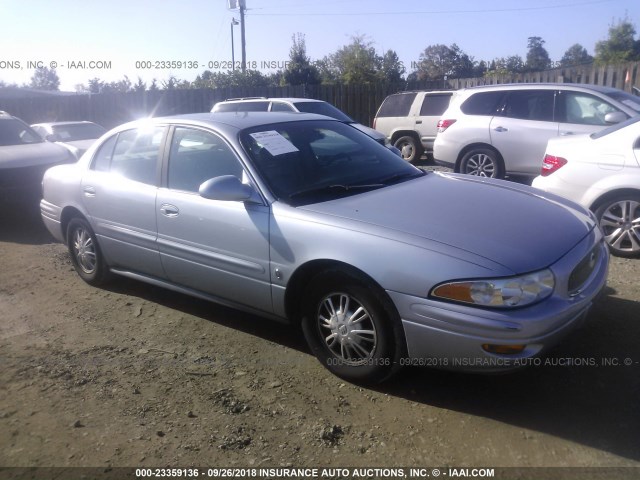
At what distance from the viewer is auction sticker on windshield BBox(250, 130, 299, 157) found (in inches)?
166

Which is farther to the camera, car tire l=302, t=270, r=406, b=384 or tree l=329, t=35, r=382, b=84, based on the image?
tree l=329, t=35, r=382, b=84

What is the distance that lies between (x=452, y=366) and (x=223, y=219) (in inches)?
71.7

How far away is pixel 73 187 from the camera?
215 inches

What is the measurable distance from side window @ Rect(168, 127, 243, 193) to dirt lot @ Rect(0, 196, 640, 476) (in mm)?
1156

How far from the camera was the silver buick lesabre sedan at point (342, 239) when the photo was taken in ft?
10.2

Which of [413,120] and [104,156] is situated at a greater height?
[104,156]

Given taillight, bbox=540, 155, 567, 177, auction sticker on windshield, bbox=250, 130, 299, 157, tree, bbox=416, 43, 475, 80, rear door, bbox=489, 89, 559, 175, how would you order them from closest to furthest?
auction sticker on windshield, bbox=250, 130, 299, 157 → taillight, bbox=540, 155, 567, 177 → rear door, bbox=489, 89, 559, 175 → tree, bbox=416, 43, 475, 80

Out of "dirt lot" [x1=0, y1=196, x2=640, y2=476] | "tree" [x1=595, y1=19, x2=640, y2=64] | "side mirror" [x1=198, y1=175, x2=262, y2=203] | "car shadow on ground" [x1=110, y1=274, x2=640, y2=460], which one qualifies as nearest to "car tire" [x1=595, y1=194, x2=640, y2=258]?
"dirt lot" [x1=0, y1=196, x2=640, y2=476]

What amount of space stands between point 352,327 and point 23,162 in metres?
7.00

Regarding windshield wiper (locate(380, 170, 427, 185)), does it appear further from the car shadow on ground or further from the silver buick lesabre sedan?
the car shadow on ground

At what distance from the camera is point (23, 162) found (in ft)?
A: 28.3

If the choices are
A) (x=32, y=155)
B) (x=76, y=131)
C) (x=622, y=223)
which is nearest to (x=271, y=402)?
(x=622, y=223)

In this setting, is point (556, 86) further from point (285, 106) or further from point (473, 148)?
point (285, 106)

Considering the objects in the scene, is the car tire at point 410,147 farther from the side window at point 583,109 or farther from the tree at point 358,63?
the tree at point 358,63
